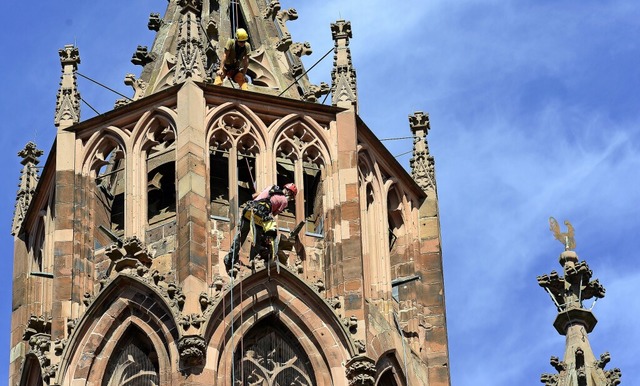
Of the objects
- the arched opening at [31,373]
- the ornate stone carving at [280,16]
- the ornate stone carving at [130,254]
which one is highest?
the ornate stone carving at [280,16]

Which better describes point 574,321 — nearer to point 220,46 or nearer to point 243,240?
point 243,240

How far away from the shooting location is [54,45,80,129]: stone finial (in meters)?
53.4

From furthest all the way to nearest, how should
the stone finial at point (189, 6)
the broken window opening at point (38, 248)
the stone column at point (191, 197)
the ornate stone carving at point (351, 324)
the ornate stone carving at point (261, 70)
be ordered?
the ornate stone carving at point (261, 70) → the stone finial at point (189, 6) → the broken window opening at point (38, 248) → the ornate stone carving at point (351, 324) → the stone column at point (191, 197)

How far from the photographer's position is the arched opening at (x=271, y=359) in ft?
162

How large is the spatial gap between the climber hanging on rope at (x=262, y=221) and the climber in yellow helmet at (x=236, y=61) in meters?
4.60

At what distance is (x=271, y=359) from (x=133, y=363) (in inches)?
93.3

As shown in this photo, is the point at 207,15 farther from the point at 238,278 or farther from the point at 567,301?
the point at 567,301

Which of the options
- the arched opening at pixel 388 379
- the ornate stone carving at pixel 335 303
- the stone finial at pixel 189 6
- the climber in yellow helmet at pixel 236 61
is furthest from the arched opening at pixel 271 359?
the stone finial at pixel 189 6

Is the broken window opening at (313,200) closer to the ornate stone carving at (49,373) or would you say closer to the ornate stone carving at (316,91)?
the ornate stone carving at (316,91)

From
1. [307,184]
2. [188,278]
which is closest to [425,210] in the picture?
[307,184]

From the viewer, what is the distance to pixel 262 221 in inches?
1991

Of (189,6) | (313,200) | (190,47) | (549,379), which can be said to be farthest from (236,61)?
(549,379)

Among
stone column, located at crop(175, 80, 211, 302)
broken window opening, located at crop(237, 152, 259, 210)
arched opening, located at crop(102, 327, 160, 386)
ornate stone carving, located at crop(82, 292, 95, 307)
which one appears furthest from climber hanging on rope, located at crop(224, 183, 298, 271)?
ornate stone carving, located at crop(82, 292, 95, 307)

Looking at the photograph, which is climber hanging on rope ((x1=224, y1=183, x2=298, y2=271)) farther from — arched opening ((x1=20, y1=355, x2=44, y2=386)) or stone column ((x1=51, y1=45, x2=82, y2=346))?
arched opening ((x1=20, y1=355, x2=44, y2=386))
